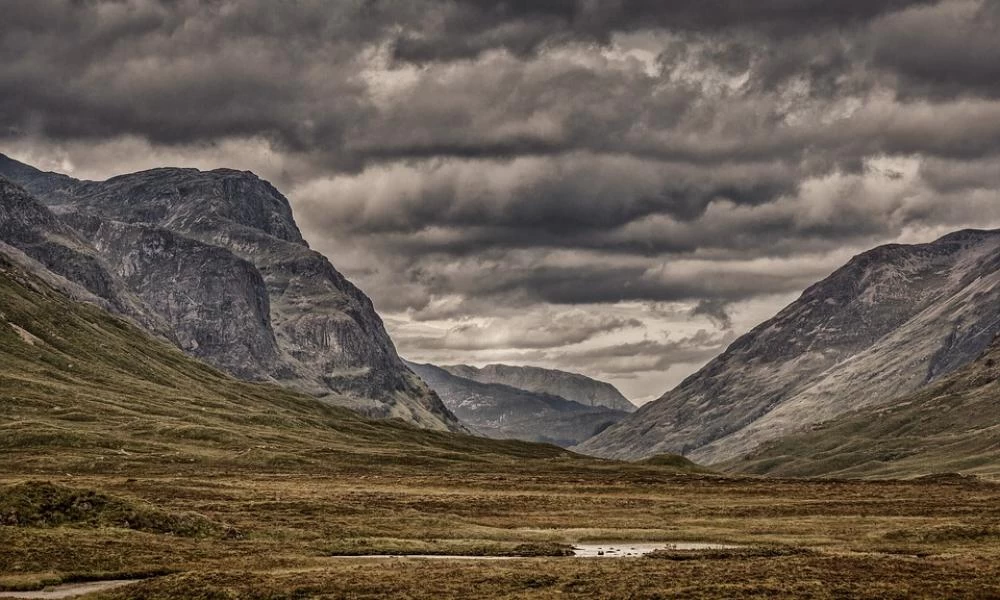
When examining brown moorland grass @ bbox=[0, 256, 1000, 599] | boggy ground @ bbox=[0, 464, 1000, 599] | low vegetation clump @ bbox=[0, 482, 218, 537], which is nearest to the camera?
boggy ground @ bbox=[0, 464, 1000, 599]

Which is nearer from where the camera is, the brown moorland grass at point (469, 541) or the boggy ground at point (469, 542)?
the boggy ground at point (469, 542)

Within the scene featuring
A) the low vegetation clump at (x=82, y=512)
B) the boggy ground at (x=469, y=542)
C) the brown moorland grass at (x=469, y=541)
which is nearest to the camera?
the boggy ground at (x=469, y=542)

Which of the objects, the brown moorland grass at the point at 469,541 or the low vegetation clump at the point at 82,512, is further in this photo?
the low vegetation clump at the point at 82,512

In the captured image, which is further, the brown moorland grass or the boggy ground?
the brown moorland grass

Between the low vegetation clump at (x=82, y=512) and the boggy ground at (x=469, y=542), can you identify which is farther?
the low vegetation clump at (x=82, y=512)

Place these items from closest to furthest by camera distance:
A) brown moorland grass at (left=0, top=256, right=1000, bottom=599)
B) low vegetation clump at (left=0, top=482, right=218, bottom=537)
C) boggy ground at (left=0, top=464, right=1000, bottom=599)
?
boggy ground at (left=0, top=464, right=1000, bottom=599)
brown moorland grass at (left=0, top=256, right=1000, bottom=599)
low vegetation clump at (left=0, top=482, right=218, bottom=537)

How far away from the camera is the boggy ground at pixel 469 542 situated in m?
56.1

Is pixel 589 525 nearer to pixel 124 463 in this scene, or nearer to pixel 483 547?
pixel 483 547

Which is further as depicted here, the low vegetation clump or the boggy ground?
the low vegetation clump

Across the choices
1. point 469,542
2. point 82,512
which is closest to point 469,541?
point 469,542

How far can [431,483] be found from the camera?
163 meters

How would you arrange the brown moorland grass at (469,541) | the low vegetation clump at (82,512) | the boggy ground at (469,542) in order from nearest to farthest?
the boggy ground at (469,542) → the brown moorland grass at (469,541) → the low vegetation clump at (82,512)

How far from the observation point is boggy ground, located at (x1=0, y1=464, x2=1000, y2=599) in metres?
56.1

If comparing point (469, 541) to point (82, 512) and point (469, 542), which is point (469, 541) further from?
point (82, 512)
